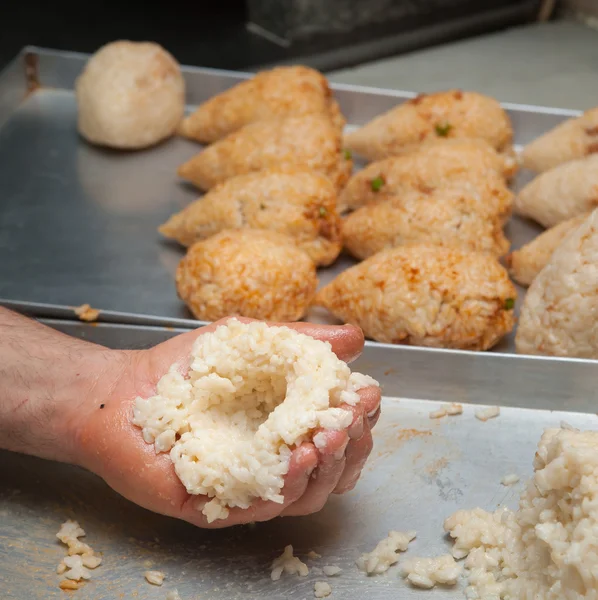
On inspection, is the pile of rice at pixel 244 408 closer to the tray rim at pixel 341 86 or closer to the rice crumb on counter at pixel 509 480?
the rice crumb on counter at pixel 509 480

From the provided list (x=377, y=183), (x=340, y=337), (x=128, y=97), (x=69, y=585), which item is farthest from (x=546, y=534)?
(x=128, y=97)

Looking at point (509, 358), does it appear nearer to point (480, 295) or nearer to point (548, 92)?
point (480, 295)

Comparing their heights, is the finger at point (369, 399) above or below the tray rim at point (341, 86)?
below

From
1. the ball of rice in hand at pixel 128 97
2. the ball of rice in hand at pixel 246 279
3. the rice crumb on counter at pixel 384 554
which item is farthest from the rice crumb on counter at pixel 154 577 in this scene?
the ball of rice in hand at pixel 128 97

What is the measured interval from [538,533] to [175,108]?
6.05 feet

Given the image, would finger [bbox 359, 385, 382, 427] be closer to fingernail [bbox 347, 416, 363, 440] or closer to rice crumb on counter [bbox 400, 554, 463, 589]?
fingernail [bbox 347, 416, 363, 440]

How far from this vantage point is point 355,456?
132cm

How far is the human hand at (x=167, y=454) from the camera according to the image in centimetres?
125

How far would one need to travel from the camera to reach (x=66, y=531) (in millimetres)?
1482

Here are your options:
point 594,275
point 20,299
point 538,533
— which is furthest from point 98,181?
point 538,533

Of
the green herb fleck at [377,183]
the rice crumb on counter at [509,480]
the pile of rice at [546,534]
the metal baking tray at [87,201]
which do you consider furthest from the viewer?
the green herb fleck at [377,183]

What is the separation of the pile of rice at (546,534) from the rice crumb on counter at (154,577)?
1.67ft

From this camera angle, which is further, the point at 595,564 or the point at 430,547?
the point at 430,547

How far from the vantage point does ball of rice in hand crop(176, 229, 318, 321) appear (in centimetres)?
184
